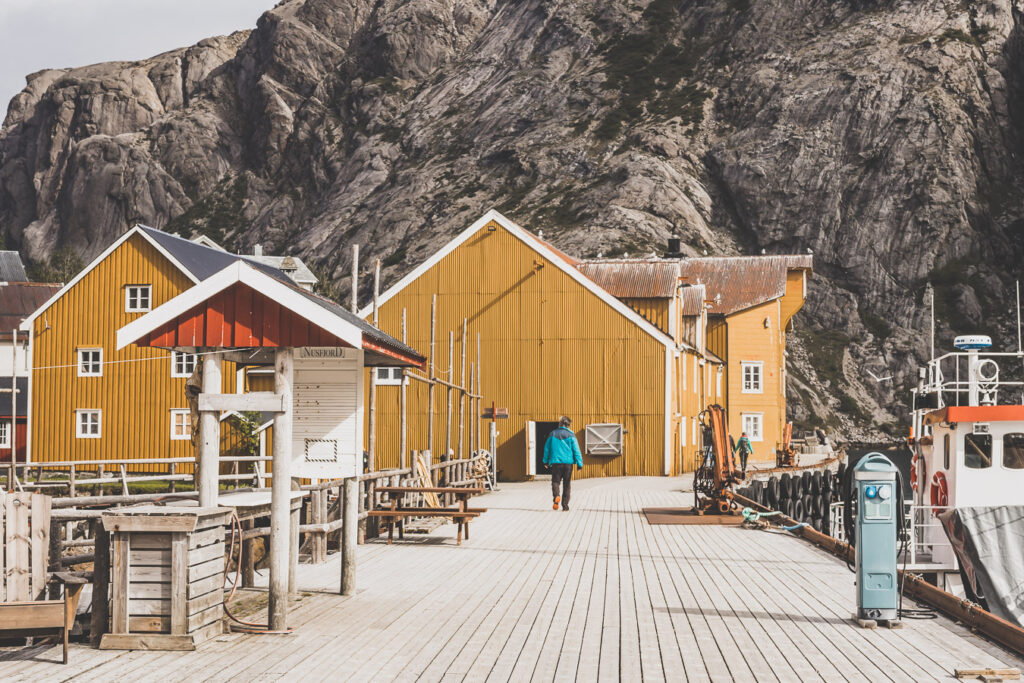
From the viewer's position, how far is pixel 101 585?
857 centimetres

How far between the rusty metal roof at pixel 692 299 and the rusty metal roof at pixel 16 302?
3479cm

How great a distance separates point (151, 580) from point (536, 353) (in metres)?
29.9

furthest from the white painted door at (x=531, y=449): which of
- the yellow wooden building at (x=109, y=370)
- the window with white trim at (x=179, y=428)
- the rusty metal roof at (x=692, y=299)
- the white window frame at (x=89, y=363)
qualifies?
the white window frame at (x=89, y=363)

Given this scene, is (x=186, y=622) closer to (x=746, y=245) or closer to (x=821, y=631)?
(x=821, y=631)

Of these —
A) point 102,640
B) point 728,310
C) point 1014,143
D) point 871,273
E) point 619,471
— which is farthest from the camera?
point 1014,143

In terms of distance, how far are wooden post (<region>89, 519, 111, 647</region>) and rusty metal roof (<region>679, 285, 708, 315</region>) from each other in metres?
39.4

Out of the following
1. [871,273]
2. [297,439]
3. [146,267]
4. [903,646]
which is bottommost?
[903,646]

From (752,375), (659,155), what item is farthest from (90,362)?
(659,155)

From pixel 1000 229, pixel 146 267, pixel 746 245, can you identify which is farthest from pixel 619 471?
pixel 1000 229

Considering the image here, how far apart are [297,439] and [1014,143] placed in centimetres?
11294

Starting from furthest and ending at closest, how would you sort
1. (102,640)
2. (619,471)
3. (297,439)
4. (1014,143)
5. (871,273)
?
(1014,143), (871,273), (619,471), (297,439), (102,640)

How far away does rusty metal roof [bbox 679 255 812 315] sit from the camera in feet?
187

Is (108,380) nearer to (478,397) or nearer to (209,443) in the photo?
(478,397)

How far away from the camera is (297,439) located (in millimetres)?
11438
